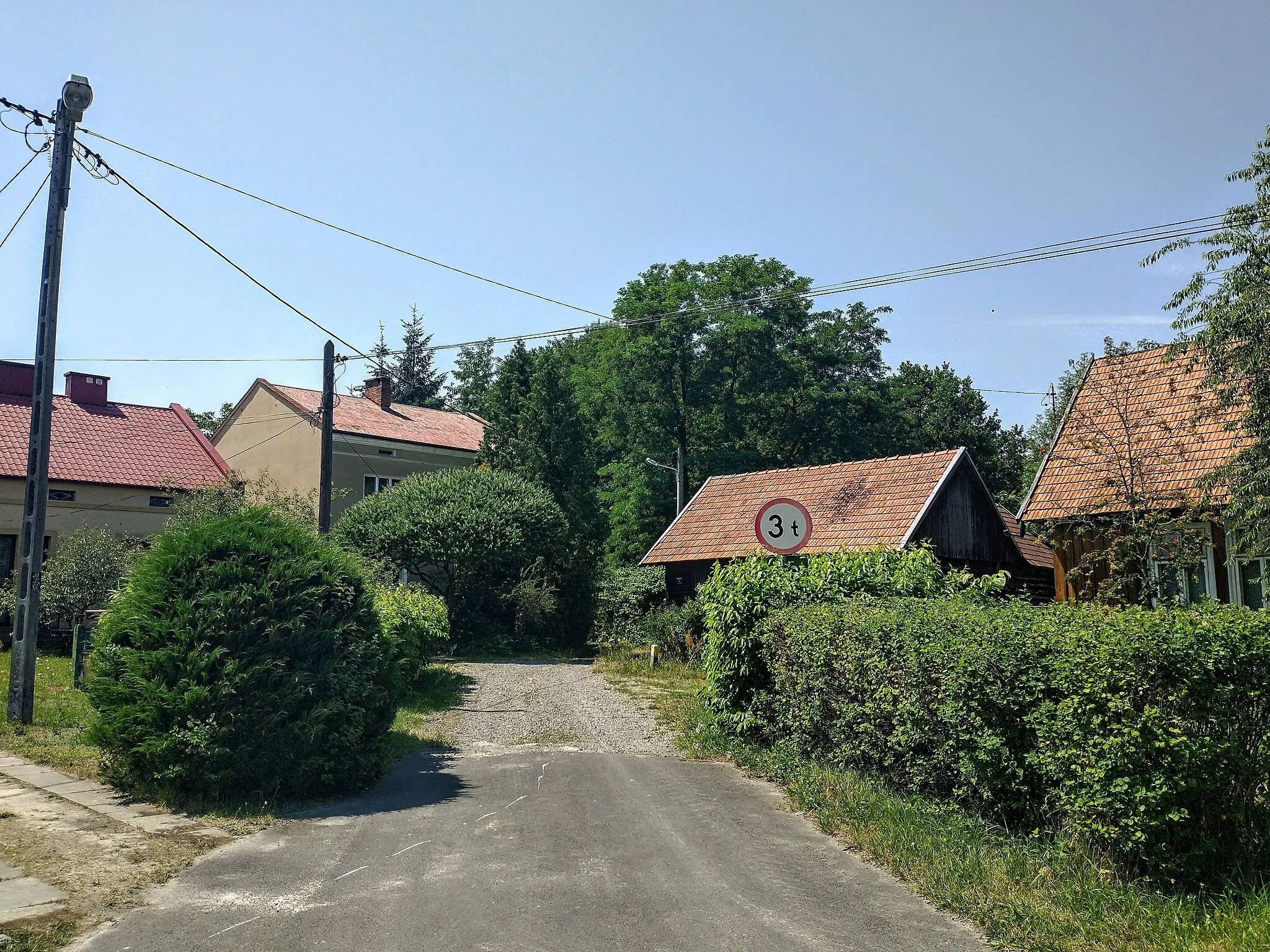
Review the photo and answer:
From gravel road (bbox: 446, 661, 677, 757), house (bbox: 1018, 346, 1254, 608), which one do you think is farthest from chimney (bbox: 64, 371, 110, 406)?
house (bbox: 1018, 346, 1254, 608)

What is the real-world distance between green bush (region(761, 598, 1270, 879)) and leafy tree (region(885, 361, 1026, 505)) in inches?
1750

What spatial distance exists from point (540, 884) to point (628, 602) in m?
22.9

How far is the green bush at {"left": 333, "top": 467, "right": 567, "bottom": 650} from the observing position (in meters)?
26.6

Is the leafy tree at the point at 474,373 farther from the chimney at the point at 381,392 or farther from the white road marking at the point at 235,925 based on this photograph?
the white road marking at the point at 235,925

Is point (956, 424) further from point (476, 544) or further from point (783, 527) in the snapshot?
point (783, 527)

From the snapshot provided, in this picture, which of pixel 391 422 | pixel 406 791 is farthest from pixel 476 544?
pixel 406 791

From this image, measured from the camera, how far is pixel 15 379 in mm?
29562

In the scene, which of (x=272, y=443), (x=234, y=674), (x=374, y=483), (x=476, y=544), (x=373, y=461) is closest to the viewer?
(x=234, y=674)

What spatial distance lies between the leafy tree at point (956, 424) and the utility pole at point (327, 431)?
3438 centimetres

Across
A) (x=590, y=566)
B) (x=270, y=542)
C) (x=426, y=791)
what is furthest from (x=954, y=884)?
(x=590, y=566)

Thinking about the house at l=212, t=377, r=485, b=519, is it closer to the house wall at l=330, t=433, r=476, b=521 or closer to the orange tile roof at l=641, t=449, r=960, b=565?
the house wall at l=330, t=433, r=476, b=521

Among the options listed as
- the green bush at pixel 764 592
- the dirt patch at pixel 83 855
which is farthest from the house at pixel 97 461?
the green bush at pixel 764 592

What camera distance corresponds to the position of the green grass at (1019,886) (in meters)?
5.02

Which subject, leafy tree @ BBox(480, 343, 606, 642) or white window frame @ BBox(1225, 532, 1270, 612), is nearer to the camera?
white window frame @ BBox(1225, 532, 1270, 612)
